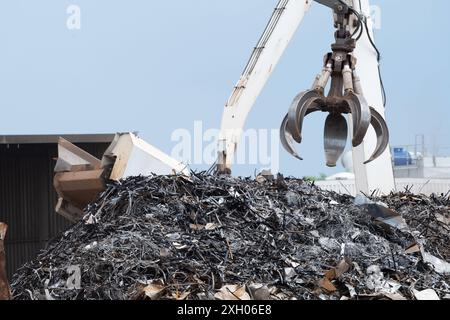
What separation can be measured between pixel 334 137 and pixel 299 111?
0.62 m

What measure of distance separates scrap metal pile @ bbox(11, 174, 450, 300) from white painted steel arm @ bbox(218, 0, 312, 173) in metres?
2.35

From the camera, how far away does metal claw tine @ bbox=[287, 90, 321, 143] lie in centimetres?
536

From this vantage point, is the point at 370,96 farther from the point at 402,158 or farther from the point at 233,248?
the point at 402,158

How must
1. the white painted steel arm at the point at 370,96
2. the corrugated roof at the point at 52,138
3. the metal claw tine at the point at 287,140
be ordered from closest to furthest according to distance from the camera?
the metal claw tine at the point at 287,140 < the corrugated roof at the point at 52,138 < the white painted steel arm at the point at 370,96

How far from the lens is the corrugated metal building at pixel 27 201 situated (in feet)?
32.3


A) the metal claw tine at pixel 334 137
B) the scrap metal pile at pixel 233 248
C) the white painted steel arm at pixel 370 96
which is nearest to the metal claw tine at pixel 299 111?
the metal claw tine at pixel 334 137

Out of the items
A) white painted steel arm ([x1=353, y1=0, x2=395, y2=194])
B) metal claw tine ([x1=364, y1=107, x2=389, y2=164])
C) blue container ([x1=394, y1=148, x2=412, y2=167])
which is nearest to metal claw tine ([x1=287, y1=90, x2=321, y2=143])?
metal claw tine ([x1=364, y1=107, x2=389, y2=164])

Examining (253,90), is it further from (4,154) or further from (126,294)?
(126,294)

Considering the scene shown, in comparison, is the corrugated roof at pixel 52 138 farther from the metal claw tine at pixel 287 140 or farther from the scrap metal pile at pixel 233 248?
the metal claw tine at pixel 287 140

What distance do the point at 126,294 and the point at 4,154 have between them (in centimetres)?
600

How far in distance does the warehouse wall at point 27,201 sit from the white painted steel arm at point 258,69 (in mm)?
2641

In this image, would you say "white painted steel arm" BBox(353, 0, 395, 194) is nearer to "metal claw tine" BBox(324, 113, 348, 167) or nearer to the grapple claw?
"metal claw tine" BBox(324, 113, 348, 167)

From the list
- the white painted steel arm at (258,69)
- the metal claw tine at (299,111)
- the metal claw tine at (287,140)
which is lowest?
the metal claw tine at (287,140)
